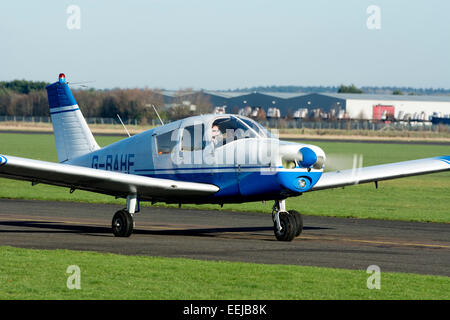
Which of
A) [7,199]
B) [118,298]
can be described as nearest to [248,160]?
[118,298]

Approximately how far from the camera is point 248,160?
56.7 feet

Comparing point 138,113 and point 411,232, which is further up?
point 138,113

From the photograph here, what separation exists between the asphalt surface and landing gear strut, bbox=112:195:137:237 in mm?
260

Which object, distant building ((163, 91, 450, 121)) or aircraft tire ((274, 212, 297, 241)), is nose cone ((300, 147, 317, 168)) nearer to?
aircraft tire ((274, 212, 297, 241))

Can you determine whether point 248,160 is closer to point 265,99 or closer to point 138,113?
point 138,113

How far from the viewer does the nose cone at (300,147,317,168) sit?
16.5 m

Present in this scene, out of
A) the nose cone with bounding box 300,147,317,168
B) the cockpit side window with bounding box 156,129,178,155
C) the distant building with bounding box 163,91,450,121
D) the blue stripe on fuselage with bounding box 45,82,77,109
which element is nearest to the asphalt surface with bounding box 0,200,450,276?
the nose cone with bounding box 300,147,317,168

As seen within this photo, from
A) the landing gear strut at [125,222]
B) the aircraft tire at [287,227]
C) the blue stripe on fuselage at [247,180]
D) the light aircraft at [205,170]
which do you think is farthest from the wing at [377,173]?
the landing gear strut at [125,222]

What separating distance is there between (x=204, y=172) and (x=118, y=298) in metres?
7.72

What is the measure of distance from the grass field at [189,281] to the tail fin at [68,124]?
768 centimetres

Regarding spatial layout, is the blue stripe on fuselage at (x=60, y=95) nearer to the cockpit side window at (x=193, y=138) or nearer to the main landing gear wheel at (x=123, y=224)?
the main landing gear wheel at (x=123, y=224)

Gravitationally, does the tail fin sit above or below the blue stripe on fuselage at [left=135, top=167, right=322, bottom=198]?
above

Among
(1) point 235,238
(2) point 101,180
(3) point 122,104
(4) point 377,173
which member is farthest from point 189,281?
(3) point 122,104

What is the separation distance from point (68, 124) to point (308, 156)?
25.6 ft
